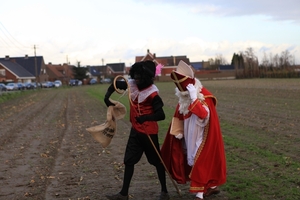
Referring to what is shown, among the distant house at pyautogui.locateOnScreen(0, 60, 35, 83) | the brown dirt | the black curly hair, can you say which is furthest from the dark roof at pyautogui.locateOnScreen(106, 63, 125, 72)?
the black curly hair

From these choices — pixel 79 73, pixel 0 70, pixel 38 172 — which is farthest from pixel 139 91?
pixel 79 73

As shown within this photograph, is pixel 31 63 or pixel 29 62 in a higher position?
pixel 29 62

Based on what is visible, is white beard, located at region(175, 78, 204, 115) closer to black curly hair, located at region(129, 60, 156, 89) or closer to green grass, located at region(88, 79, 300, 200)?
black curly hair, located at region(129, 60, 156, 89)

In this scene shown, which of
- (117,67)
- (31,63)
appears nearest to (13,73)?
(31,63)

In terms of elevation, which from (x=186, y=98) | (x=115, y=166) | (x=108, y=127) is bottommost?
(x=115, y=166)

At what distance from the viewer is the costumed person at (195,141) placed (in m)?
5.90

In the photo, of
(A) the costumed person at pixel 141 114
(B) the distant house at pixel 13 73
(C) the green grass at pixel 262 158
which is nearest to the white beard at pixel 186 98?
(A) the costumed person at pixel 141 114

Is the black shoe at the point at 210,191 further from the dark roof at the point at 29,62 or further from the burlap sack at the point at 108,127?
the dark roof at the point at 29,62

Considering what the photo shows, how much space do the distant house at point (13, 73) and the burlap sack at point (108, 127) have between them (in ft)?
299

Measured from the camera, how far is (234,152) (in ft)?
31.2

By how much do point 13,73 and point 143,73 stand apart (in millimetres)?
95189

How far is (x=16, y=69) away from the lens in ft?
331

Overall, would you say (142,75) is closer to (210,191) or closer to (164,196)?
(164,196)

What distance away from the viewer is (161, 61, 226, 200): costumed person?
5.90 m
